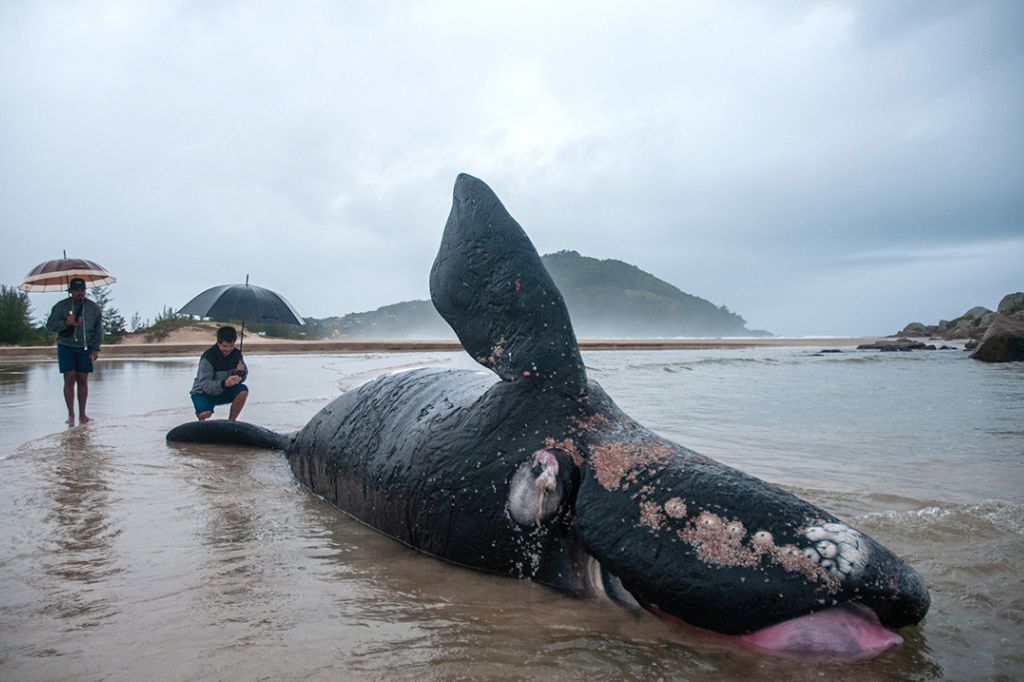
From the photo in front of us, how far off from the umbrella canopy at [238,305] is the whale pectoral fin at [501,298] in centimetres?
553

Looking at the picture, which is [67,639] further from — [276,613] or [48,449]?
[48,449]

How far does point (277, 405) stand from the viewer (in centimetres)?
952

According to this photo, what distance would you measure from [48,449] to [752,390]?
9.83 metres

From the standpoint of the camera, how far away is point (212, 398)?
7352 mm

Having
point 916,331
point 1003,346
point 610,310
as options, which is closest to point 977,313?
point 916,331

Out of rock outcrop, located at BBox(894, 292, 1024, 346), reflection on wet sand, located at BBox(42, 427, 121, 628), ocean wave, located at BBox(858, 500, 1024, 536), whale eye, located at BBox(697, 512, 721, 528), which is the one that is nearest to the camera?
whale eye, located at BBox(697, 512, 721, 528)

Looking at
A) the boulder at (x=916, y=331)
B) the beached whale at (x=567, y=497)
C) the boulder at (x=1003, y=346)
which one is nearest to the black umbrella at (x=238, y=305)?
the beached whale at (x=567, y=497)

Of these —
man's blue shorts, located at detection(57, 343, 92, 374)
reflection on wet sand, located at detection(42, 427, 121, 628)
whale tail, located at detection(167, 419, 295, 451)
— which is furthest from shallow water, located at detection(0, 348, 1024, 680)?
man's blue shorts, located at detection(57, 343, 92, 374)

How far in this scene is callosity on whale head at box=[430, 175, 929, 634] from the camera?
6.68 ft

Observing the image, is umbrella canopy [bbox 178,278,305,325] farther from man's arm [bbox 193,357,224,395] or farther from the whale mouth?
the whale mouth

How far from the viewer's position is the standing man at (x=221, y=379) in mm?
7285

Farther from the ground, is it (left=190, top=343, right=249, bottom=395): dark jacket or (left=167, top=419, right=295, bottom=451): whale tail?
(left=190, top=343, right=249, bottom=395): dark jacket

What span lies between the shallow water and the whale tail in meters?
0.12

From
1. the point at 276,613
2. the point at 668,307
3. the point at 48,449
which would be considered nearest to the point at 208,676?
the point at 276,613
